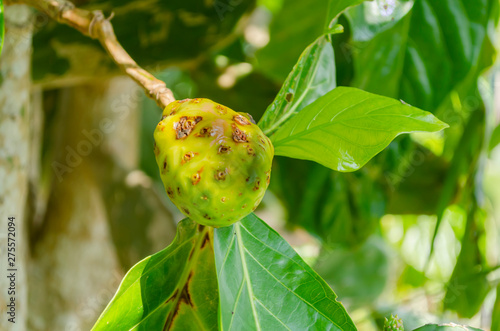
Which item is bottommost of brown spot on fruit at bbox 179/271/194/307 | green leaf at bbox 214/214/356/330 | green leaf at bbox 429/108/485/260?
green leaf at bbox 429/108/485/260

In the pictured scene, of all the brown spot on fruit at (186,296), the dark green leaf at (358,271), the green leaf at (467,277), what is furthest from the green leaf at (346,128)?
the dark green leaf at (358,271)

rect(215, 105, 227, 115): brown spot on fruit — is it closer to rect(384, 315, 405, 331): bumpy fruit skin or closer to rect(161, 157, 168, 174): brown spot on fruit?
rect(161, 157, 168, 174): brown spot on fruit

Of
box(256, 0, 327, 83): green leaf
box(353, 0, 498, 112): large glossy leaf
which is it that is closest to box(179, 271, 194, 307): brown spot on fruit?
box(353, 0, 498, 112): large glossy leaf

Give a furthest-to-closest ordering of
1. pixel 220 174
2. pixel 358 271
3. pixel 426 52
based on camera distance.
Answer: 1. pixel 358 271
2. pixel 426 52
3. pixel 220 174

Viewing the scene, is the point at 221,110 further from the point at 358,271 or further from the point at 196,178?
the point at 358,271

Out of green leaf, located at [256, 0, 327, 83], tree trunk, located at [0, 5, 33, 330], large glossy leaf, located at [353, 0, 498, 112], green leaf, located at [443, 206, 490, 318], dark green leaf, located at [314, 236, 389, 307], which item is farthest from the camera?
dark green leaf, located at [314, 236, 389, 307]

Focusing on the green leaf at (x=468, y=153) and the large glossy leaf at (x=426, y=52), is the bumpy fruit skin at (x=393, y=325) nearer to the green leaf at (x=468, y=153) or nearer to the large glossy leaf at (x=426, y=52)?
the large glossy leaf at (x=426, y=52)

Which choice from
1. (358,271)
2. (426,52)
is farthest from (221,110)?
(358,271)

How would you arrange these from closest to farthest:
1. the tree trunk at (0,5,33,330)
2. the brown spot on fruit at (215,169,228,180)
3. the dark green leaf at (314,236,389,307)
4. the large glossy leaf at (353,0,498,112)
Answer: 1. the brown spot on fruit at (215,169,228,180)
2. the tree trunk at (0,5,33,330)
3. the large glossy leaf at (353,0,498,112)
4. the dark green leaf at (314,236,389,307)
